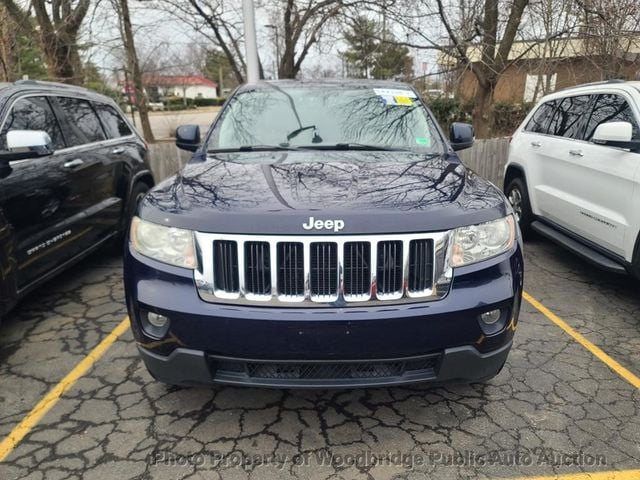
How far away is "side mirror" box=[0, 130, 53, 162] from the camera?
3.26 metres

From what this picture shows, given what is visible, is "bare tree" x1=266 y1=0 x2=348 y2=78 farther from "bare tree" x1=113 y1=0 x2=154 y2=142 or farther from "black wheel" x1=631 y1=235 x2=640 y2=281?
"black wheel" x1=631 y1=235 x2=640 y2=281

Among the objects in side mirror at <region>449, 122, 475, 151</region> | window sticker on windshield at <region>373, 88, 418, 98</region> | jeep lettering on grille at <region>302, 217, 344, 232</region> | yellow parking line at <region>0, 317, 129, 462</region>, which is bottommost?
yellow parking line at <region>0, 317, 129, 462</region>

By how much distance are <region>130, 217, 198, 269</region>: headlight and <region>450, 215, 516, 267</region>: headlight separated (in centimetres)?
120

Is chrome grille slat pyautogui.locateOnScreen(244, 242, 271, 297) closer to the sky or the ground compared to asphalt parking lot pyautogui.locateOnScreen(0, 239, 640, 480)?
closer to the sky

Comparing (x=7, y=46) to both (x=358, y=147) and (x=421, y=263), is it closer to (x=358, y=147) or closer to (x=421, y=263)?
(x=358, y=147)

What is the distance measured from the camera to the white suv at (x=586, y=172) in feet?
12.9

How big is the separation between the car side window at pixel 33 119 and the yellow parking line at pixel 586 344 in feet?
13.9

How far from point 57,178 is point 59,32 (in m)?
8.00

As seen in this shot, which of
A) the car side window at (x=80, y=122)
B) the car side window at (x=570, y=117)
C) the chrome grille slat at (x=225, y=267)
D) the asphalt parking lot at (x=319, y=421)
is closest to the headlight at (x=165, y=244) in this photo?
the chrome grille slat at (x=225, y=267)

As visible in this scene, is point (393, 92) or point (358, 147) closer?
point (358, 147)

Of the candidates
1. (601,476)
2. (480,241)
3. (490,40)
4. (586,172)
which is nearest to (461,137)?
(586,172)

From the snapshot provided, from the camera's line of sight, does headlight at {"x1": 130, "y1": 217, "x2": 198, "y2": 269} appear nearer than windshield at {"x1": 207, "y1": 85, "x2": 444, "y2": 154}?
Yes

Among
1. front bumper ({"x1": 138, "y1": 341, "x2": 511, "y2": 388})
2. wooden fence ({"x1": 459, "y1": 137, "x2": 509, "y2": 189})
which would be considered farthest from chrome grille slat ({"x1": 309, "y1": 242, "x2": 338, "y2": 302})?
wooden fence ({"x1": 459, "y1": 137, "x2": 509, "y2": 189})

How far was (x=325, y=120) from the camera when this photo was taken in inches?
146
